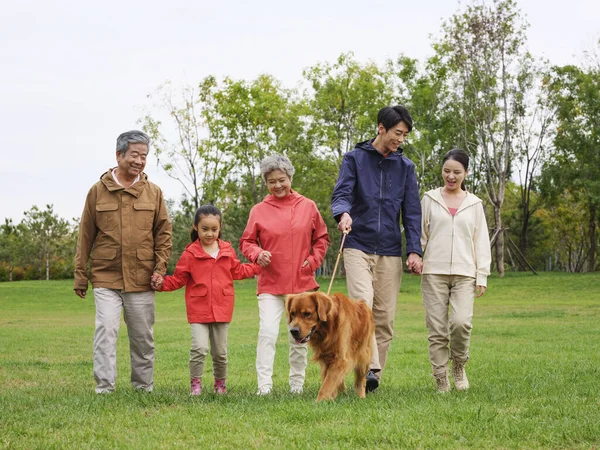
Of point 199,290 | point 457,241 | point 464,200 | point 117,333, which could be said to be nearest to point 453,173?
point 464,200

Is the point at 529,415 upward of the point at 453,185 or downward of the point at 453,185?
downward

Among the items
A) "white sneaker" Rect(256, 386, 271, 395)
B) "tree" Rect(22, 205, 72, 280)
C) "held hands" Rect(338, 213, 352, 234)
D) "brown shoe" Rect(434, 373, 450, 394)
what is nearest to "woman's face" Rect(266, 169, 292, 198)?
"held hands" Rect(338, 213, 352, 234)

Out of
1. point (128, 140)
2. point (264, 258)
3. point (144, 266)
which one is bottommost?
point (144, 266)

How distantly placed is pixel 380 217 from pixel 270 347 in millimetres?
1700

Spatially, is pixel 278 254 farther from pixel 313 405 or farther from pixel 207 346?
pixel 313 405

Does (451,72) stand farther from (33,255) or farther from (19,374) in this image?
(33,255)

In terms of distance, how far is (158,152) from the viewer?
5072 cm

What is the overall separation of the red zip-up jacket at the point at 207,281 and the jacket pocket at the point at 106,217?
78cm

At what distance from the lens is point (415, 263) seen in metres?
7.23

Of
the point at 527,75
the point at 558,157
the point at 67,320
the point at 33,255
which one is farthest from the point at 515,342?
the point at 33,255

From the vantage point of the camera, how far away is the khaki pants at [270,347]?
23.7 ft

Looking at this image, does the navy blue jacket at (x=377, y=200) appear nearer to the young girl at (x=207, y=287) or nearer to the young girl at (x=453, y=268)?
the young girl at (x=453, y=268)

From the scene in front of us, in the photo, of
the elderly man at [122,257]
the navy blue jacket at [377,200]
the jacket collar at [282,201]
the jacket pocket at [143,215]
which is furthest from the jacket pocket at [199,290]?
the navy blue jacket at [377,200]

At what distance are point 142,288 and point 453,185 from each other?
331cm
